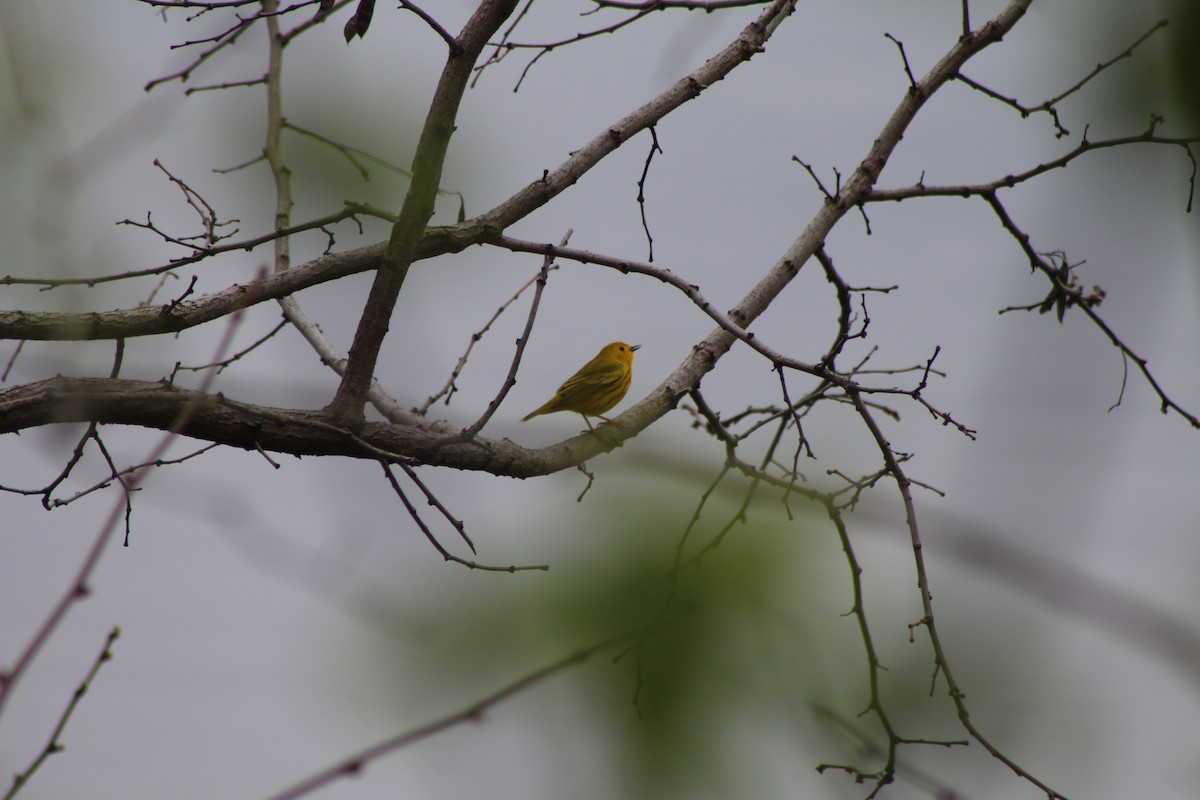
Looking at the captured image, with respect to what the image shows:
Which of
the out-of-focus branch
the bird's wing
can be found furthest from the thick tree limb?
the bird's wing

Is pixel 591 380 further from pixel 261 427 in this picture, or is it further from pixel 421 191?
pixel 421 191

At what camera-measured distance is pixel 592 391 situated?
16.6 ft

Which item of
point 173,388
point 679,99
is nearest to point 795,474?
point 679,99

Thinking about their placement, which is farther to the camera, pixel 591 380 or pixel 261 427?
pixel 591 380

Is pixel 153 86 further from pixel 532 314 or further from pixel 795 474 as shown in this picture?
pixel 795 474

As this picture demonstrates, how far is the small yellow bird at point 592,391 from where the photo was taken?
506cm

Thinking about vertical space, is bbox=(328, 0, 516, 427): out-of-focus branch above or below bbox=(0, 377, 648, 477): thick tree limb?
above

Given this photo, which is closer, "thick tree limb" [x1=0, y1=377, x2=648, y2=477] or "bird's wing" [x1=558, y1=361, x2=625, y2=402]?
"thick tree limb" [x1=0, y1=377, x2=648, y2=477]

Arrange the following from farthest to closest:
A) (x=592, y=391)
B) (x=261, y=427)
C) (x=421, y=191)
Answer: (x=592, y=391)
(x=261, y=427)
(x=421, y=191)

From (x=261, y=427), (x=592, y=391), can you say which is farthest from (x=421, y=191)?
(x=592, y=391)

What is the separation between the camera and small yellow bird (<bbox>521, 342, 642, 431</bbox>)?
16.6 feet

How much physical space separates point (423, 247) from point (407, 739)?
6.42ft

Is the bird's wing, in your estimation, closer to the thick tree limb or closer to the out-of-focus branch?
the thick tree limb

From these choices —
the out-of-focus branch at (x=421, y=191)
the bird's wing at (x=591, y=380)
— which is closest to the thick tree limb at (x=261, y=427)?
the out-of-focus branch at (x=421, y=191)
